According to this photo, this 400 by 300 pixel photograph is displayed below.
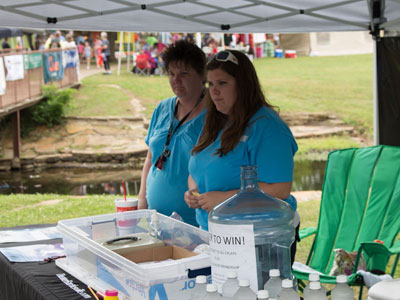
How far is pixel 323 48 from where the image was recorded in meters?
30.7

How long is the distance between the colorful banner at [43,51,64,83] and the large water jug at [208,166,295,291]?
15.1 m

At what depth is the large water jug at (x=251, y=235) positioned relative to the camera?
5.03ft

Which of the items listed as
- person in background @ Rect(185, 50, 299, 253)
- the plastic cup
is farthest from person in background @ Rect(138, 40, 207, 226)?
person in background @ Rect(185, 50, 299, 253)

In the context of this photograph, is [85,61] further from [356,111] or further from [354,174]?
[354,174]

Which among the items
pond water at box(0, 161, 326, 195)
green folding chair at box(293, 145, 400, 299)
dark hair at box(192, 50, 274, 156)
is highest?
dark hair at box(192, 50, 274, 156)

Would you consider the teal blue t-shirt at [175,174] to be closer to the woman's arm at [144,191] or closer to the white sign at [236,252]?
the woman's arm at [144,191]

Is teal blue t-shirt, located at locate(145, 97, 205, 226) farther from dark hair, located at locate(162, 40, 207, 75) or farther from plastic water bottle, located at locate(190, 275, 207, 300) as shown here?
plastic water bottle, located at locate(190, 275, 207, 300)

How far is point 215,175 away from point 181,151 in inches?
25.4

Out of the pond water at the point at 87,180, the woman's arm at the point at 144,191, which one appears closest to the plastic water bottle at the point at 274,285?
the woman's arm at the point at 144,191

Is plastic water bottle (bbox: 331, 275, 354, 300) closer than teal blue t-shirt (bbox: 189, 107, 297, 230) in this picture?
Yes

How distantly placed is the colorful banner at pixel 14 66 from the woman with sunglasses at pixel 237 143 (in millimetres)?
11369

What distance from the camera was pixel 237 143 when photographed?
2271 millimetres

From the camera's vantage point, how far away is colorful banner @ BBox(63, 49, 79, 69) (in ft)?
59.8

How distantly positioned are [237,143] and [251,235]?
2.55 feet
